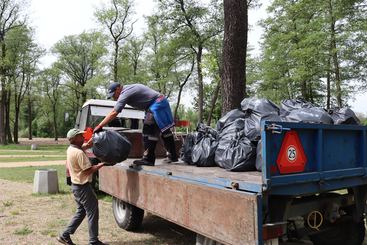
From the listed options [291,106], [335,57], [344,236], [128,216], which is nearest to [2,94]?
[335,57]

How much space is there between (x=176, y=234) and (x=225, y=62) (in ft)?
12.5

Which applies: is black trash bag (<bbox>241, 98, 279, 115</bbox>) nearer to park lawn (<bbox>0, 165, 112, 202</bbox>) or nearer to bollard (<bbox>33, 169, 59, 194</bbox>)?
Result: park lawn (<bbox>0, 165, 112, 202</bbox>)

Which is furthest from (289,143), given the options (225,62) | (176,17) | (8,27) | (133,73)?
(8,27)

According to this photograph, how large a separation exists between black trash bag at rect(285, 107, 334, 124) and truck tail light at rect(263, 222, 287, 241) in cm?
132

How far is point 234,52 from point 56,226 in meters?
4.83

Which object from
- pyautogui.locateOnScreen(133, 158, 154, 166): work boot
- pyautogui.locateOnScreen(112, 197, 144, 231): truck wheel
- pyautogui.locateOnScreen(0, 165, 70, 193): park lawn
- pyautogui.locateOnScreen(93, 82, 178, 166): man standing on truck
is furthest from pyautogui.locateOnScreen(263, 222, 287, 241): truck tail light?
pyautogui.locateOnScreen(0, 165, 70, 193): park lawn

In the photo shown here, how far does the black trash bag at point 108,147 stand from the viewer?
5.30 meters

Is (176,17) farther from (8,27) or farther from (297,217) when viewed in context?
(297,217)

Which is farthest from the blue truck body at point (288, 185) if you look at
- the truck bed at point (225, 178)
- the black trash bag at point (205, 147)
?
the black trash bag at point (205, 147)

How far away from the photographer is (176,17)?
28.9 m

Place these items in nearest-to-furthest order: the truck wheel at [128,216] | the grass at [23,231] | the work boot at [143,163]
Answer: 1. the work boot at [143,163]
2. the truck wheel at [128,216]
3. the grass at [23,231]

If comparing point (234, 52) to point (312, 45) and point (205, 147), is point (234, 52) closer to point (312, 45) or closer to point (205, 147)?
point (205, 147)

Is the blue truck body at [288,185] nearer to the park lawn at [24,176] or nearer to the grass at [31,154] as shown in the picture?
the park lawn at [24,176]

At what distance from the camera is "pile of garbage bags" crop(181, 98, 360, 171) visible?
439cm
